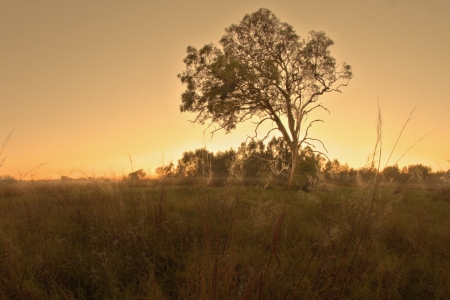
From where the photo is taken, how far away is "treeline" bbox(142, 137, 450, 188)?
5.31 meters

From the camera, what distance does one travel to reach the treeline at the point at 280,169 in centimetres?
531

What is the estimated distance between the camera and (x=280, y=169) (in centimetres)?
1168

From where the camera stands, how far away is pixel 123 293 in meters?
2.84

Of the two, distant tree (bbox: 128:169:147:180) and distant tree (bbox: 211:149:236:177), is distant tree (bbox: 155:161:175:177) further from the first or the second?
distant tree (bbox: 211:149:236:177)

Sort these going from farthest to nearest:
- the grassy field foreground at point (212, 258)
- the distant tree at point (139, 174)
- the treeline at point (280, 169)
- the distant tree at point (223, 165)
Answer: the distant tree at point (223, 165) → the distant tree at point (139, 174) → the treeline at point (280, 169) → the grassy field foreground at point (212, 258)

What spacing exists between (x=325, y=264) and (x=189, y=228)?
2.30 meters

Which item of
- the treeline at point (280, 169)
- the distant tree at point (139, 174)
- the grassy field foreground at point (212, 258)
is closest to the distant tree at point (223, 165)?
the treeline at point (280, 169)

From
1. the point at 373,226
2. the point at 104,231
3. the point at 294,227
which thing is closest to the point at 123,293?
the point at 104,231

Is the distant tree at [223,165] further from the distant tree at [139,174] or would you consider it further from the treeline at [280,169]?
the distant tree at [139,174]

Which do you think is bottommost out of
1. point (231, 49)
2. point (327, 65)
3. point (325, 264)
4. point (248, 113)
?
point (325, 264)

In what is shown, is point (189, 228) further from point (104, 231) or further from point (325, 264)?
point (325, 264)

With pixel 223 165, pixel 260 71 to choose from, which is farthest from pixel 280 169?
pixel 223 165

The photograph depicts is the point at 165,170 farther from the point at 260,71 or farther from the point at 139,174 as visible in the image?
the point at 260,71

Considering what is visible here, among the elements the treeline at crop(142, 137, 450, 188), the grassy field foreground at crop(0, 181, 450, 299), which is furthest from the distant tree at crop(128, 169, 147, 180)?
the grassy field foreground at crop(0, 181, 450, 299)
